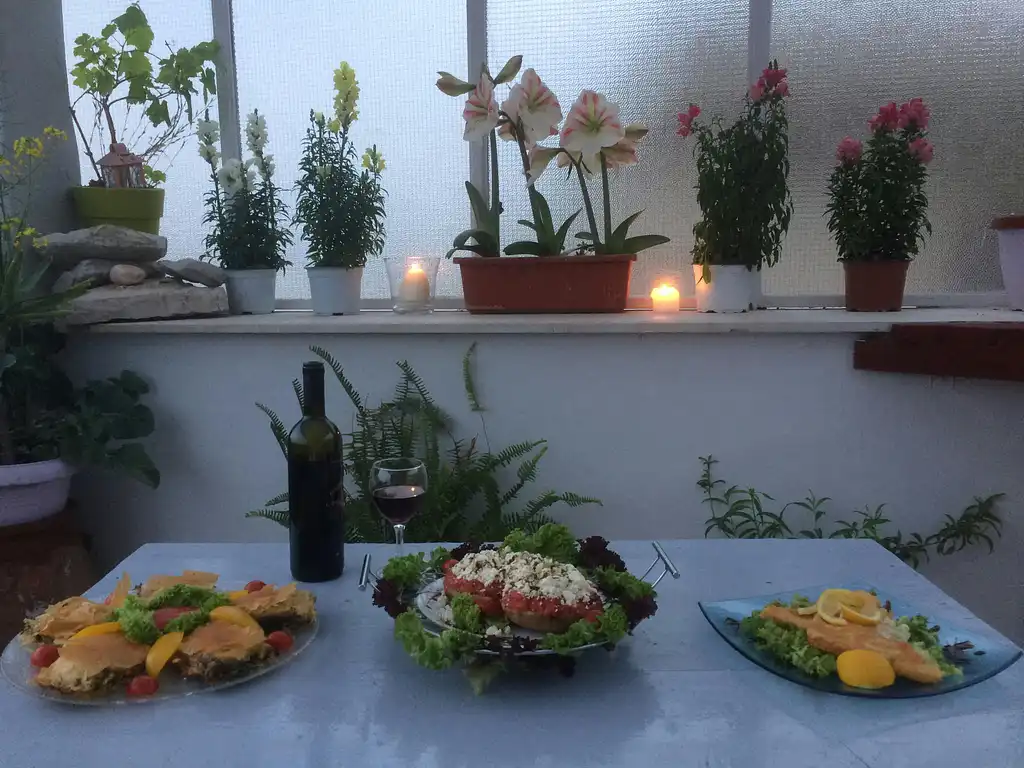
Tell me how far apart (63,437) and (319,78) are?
4.07ft

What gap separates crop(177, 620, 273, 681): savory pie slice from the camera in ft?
2.72

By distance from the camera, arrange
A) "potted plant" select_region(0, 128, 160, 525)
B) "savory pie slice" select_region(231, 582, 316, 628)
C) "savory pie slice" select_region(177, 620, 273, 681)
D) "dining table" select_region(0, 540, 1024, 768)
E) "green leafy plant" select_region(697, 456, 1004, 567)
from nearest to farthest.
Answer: "dining table" select_region(0, 540, 1024, 768)
"savory pie slice" select_region(177, 620, 273, 681)
"savory pie slice" select_region(231, 582, 316, 628)
"potted plant" select_region(0, 128, 160, 525)
"green leafy plant" select_region(697, 456, 1004, 567)

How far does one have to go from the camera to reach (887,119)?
81.6 inches

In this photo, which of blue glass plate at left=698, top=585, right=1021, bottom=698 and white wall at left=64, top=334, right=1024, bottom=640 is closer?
blue glass plate at left=698, top=585, right=1021, bottom=698

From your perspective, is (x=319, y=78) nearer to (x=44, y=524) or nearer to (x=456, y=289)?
(x=456, y=289)

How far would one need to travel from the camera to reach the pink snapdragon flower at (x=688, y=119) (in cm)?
212

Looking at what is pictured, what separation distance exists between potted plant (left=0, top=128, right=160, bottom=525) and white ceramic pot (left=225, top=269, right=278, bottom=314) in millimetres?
385

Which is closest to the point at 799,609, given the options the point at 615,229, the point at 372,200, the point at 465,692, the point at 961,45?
the point at 465,692

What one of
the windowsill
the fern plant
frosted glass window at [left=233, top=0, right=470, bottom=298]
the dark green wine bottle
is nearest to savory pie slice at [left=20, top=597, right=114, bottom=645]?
the dark green wine bottle

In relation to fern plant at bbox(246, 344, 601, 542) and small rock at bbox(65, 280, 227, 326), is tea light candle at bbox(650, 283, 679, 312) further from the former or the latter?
small rock at bbox(65, 280, 227, 326)

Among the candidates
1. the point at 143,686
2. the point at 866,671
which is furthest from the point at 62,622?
the point at 866,671

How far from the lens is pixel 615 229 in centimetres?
226

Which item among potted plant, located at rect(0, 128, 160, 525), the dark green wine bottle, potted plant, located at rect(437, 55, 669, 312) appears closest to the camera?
the dark green wine bottle

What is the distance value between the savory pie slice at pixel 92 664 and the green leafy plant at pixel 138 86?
5.97ft
